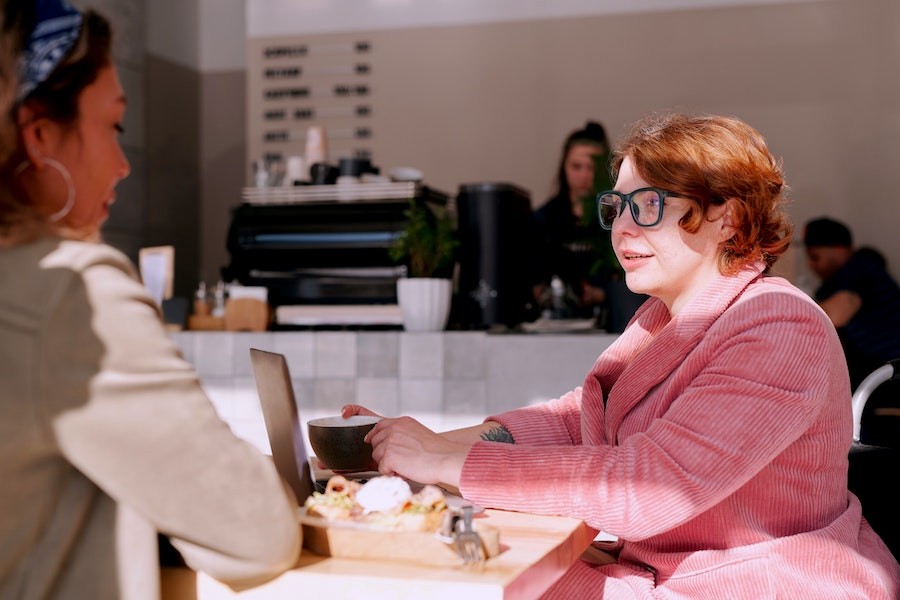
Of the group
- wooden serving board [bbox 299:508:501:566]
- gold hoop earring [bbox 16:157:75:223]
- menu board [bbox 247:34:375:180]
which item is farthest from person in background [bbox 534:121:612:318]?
gold hoop earring [bbox 16:157:75:223]

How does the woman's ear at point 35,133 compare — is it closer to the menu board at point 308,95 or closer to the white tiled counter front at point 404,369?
the white tiled counter front at point 404,369

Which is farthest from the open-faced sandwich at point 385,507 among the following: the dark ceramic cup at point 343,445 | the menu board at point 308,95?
the menu board at point 308,95

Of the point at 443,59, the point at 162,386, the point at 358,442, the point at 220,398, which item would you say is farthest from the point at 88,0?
the point at 162,386

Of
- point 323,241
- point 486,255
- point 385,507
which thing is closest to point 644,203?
point 385,507

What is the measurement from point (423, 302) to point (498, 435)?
169 centimetres

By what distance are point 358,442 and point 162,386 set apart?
603 millimetres

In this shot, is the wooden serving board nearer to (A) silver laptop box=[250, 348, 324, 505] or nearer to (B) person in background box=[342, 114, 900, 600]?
(A) silver laptop box=[250, 348, 324, 505]

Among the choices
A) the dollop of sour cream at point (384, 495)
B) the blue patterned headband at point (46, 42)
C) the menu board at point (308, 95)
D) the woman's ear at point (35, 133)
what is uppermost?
the menu board at point (308, 95)

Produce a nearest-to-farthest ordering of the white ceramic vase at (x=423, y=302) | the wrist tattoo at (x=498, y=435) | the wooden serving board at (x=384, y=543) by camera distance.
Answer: the wooden serving board at (x=384, y=543) < the wrist tattoo at (x=498, y=435) < the white ceramic vase at (x=423, y=302)

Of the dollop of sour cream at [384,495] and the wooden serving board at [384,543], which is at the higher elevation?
the dollop of sour cream at [384,495]

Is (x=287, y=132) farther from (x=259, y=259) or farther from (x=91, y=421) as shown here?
(x=91, y=421)

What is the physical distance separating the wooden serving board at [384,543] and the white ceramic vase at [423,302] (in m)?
2.37

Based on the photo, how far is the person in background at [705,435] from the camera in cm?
135

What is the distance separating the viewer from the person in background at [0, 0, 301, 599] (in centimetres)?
93
